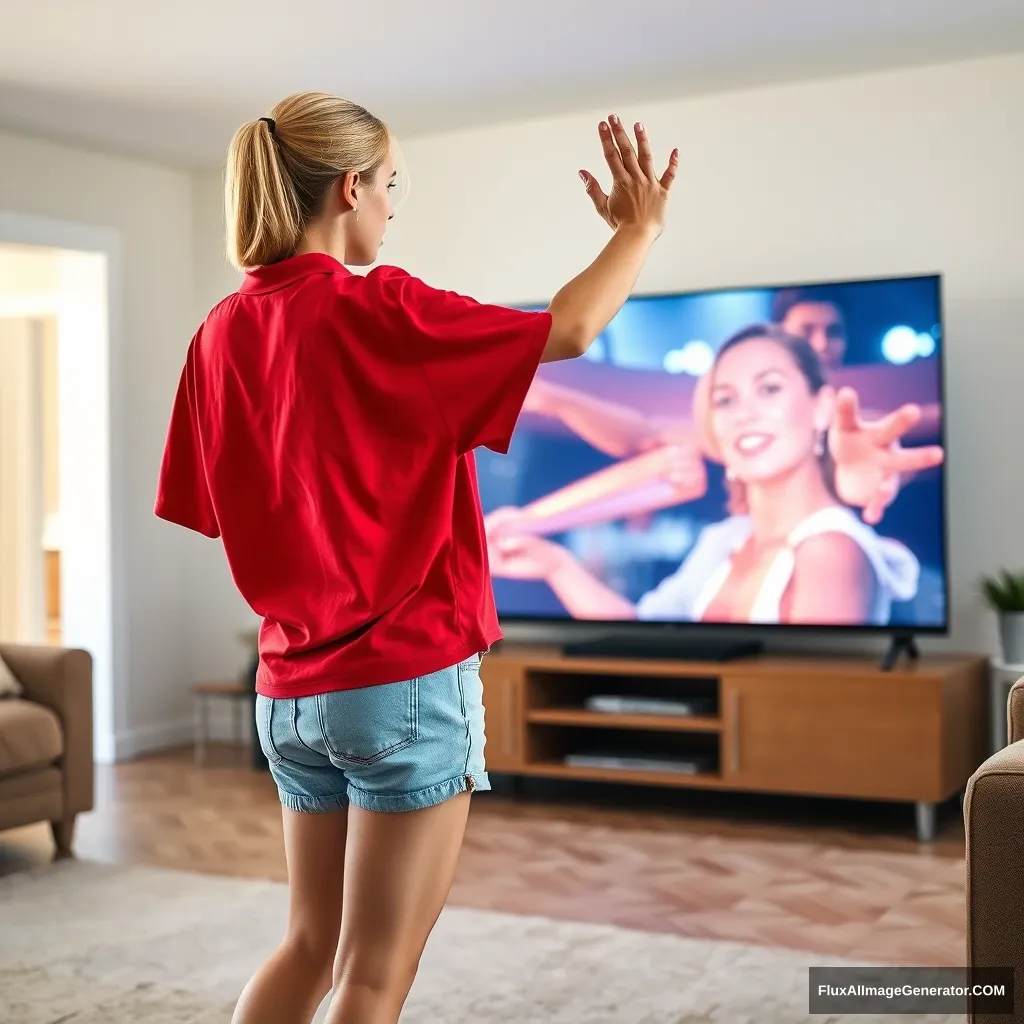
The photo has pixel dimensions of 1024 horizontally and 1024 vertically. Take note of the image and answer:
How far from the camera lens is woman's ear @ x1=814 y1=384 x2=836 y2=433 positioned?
454 cm

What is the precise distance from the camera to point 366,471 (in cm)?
139

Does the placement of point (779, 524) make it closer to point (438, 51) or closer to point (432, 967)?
point (438, 51)

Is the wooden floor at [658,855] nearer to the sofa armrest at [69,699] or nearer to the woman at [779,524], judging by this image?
the sofa armrest at [69,699]

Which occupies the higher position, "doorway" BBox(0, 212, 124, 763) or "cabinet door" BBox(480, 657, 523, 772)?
"doorway" BBox(0, 212, 124, 763)

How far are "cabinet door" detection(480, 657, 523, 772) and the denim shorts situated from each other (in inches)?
133

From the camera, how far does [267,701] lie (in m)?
1.52

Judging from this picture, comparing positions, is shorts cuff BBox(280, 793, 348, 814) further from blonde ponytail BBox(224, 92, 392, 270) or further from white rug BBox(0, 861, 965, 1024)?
white rug BBox(0, 861, 965, 1024)

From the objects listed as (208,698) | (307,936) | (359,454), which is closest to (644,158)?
(359,454)

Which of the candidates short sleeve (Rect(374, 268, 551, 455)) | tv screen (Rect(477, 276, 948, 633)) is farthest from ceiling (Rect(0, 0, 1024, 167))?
short sleeve (Rect(374, 268, 551, 455))

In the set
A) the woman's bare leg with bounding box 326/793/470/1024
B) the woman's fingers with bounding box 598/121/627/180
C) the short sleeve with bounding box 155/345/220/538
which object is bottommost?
the woman's bare leg with bounding box 326/793/470/1024

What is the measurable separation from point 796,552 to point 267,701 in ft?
10.8

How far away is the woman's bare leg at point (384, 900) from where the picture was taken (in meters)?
1.43

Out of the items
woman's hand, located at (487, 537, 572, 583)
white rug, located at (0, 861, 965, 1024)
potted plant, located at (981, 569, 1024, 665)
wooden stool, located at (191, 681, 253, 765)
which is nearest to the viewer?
white rug, located at (0, 861, 965, 1024)

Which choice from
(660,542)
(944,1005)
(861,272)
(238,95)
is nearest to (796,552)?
(660,542)
